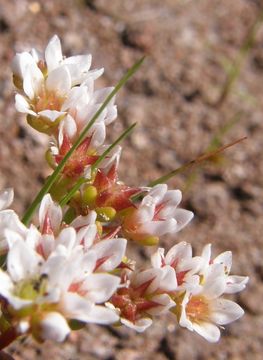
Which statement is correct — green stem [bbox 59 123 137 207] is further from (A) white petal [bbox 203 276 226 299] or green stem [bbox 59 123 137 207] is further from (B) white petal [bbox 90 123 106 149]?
(A) white petal [bbox 203 276 226 299]

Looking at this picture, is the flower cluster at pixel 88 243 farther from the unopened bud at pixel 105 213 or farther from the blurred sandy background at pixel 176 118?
the blurred sandy background at pixel 176 118

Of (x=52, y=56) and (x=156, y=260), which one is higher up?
(x=52, y=56)

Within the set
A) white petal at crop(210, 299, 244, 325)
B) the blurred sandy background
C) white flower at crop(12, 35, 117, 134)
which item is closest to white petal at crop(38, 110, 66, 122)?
white flower at crop(12, 35, 117, 134)

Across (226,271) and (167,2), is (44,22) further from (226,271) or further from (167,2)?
(226,271)

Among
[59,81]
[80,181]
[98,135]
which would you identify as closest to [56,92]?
[59,81]

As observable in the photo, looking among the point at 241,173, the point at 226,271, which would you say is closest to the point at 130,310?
the point at 226,271

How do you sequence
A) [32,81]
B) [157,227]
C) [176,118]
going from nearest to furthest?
[157,227] < [32,81] < [176,118]

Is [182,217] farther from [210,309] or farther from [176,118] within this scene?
[176,118]

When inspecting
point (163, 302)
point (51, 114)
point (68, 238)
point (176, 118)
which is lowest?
point (176, 118)
